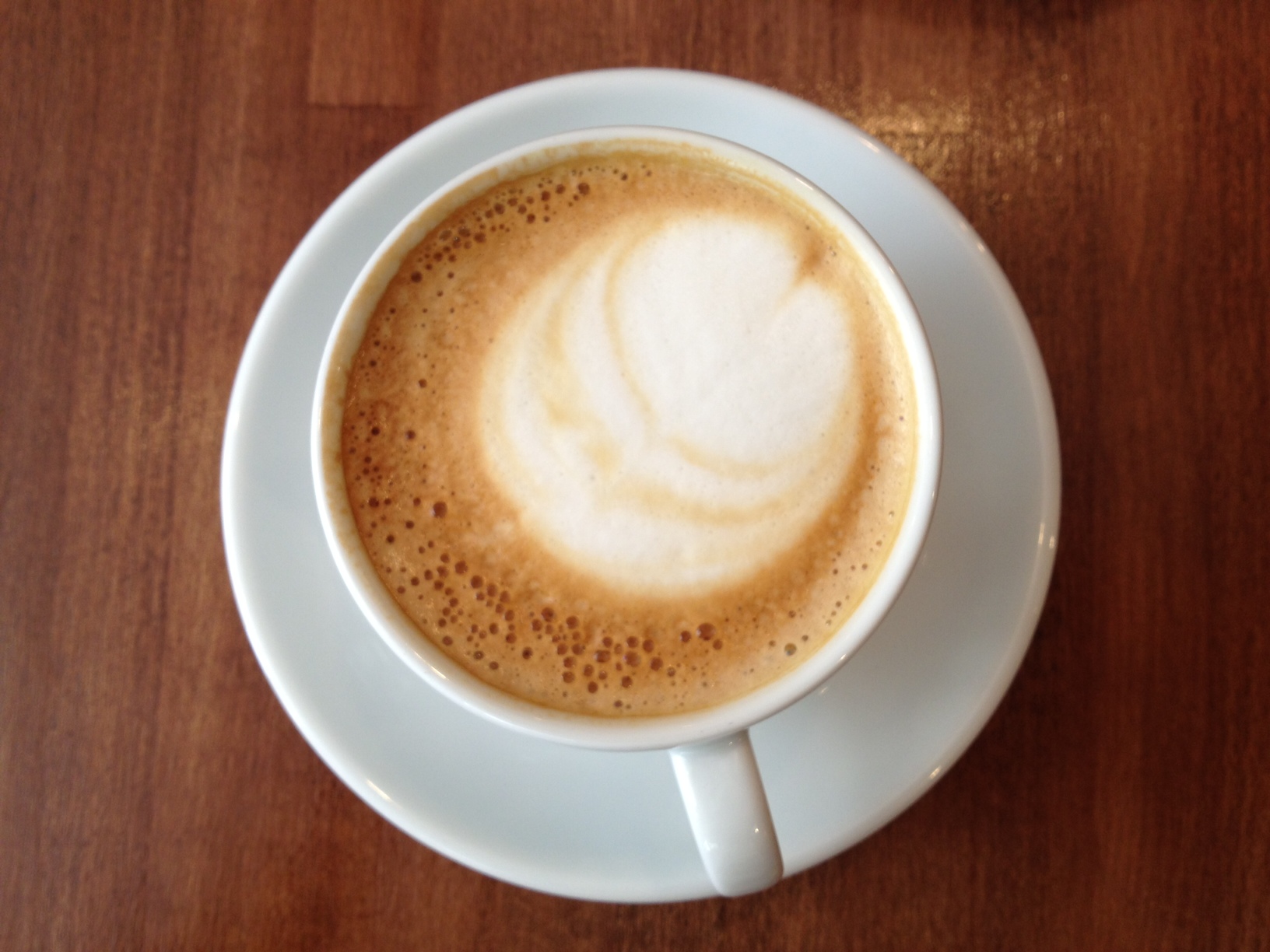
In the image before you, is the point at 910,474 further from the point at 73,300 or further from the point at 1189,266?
the point at 73,300

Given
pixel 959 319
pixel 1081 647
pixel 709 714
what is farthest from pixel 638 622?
pixel 1081 647

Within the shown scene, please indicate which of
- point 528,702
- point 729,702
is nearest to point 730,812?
point 729,702

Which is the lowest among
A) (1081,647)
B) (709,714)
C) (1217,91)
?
(709,714)

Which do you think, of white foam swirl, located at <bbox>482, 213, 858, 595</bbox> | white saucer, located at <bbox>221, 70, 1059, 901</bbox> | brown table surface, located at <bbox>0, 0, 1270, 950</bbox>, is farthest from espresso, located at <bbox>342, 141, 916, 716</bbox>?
brown table surface, located at <bbox>0, 0, 1270, 950</bbox>

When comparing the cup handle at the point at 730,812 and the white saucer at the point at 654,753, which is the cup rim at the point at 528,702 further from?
the white saucer at the point at 654,753

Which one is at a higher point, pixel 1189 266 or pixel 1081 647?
pixel 1189 266

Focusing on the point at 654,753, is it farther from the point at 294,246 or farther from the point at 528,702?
the point at 294,246
